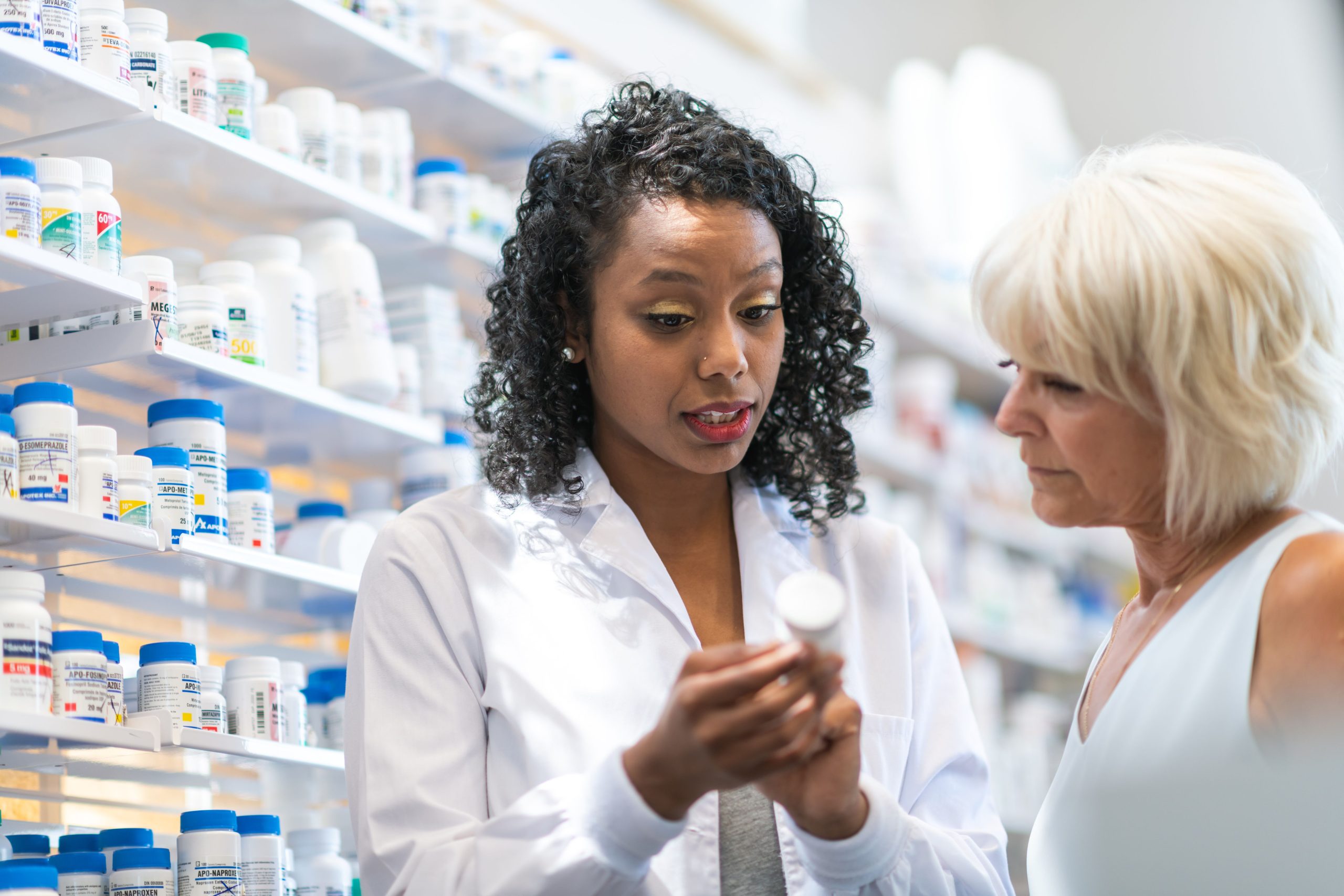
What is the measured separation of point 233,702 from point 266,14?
1183 millimetres

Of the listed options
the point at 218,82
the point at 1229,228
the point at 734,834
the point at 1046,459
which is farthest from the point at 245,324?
the point at 1229,228

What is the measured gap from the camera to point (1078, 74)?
6363 millimetres

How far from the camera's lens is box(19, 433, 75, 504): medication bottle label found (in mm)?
1768

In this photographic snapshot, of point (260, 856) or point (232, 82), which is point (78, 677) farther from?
point (232, 82)

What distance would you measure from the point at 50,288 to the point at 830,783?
1.19 meters

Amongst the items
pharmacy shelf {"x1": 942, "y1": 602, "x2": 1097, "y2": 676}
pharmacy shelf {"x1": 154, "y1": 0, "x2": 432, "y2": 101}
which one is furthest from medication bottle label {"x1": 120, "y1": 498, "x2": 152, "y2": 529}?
pharmacy shelf {"x1": 942, "y1": 602, "x2": 1097, "y2": 676}

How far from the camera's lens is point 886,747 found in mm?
1740

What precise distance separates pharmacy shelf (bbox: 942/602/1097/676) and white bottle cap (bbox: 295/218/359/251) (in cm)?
237

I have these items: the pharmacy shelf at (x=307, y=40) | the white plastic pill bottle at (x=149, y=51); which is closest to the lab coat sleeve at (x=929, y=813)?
the white plastic pill bottle at (x=149, y=51)

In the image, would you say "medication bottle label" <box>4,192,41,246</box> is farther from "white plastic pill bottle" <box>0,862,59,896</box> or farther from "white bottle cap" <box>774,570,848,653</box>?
"white bottle cap" <box>774,570,848,653</box>

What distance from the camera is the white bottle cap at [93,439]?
1.86m

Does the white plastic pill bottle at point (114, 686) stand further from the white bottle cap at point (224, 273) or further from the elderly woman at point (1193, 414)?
the elderly woman at point (1193, 414)

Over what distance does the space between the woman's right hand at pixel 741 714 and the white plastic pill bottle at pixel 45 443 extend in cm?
92

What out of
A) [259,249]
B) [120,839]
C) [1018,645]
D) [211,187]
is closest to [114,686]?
[120,839]
